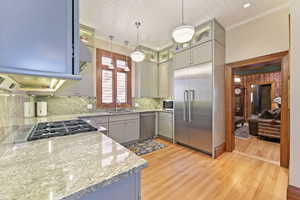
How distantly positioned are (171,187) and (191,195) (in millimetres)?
288

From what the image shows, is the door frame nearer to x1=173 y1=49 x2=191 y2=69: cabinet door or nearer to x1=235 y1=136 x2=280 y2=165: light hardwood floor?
x1=235 y1=136 x2=280 y2=165: light hardwood floor

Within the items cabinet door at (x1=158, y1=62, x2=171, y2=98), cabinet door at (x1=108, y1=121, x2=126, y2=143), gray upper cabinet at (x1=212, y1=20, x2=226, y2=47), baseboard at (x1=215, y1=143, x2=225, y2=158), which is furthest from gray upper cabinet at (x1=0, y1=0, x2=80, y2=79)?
cabinet door at (x1=158, y1=62, x2=171, y2=98)

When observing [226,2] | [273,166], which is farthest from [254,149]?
[226,2]

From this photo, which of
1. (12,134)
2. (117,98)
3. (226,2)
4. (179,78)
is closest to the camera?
Result: (12,134)

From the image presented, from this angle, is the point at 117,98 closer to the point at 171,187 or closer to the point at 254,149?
the point at 171,187

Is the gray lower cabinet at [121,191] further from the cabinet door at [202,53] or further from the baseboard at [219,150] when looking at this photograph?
the cabinet door at [202,53]

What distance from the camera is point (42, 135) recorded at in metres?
1.18

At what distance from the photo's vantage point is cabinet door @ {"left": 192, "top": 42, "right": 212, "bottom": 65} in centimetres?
277

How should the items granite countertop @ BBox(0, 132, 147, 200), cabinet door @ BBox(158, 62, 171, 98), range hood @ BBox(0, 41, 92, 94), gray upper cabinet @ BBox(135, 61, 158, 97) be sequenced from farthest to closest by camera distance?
cabinet door @ BBox(158, 62, 171, 98), gray upper cabinet @ BBox(135, 61, 158, 97), range hood @ BBox(0, 41, 92, 94), granite countertop @ BBox(0, 132, 147, 200)

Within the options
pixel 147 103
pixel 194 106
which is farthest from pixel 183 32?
pixel 147 103

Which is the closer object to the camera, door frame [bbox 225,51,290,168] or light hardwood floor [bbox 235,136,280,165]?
door frame [bbox 225,51,290,168]

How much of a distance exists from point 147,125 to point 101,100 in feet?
5.07

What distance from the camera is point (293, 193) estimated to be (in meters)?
1.56

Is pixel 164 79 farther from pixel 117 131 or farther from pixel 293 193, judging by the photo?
pixel 293 193
